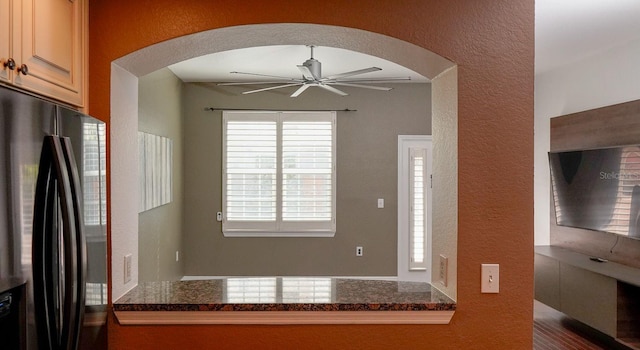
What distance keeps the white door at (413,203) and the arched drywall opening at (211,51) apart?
3.89 metres

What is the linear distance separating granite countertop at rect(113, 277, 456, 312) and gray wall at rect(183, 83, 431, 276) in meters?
3.78

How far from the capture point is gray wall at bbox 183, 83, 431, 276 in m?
5.72

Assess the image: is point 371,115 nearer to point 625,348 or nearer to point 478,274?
point 625,348

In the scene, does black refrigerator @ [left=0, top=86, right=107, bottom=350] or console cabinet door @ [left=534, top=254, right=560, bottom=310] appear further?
console cabinet door @ [left=534, top=254, right=560, bottom=310]

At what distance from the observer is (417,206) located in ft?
19.2

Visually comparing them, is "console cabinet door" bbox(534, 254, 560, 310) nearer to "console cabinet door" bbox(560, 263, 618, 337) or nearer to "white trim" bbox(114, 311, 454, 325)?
"console cabinet door" bbox(560, 263, 618, 337)

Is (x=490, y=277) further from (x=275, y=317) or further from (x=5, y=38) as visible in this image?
(x=5, y=38)

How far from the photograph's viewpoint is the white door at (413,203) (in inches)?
229

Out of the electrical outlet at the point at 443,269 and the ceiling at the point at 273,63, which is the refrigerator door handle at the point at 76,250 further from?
the ceiling at the point at 273,63

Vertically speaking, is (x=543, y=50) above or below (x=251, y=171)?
above

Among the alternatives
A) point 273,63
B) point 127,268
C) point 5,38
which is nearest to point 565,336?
point 127,268

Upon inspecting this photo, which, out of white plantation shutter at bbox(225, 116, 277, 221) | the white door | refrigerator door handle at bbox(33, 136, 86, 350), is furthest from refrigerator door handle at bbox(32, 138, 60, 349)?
the white door

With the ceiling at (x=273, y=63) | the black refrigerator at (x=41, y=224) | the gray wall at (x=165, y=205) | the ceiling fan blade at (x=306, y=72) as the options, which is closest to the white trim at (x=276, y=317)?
the black refrigerator at (x=41, y=224)

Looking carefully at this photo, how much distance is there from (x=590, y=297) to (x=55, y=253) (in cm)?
414
